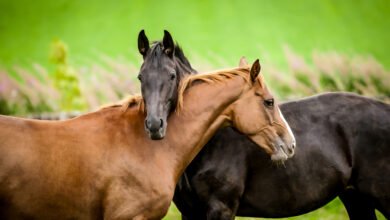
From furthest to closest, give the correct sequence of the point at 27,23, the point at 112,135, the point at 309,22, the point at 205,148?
the point at 27,23 < the point at 309,22 < the point at 205,148 < the point at 112,135

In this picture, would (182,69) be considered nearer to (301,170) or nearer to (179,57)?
(179,57)

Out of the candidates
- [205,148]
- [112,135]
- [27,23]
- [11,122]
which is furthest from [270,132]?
[27,23]

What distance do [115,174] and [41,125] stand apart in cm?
66

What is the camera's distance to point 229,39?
1858cm

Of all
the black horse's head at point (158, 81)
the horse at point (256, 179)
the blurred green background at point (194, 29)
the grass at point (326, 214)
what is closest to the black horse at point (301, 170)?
the horse at point (256, 179)

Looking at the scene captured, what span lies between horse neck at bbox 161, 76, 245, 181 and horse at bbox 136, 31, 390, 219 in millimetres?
328

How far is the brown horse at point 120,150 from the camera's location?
3.89m

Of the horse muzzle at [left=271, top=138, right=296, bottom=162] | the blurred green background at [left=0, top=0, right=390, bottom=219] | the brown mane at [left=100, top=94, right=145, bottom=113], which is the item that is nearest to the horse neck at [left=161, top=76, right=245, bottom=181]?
the brown mane at [left=100, top=94, right=145, bottom=113]

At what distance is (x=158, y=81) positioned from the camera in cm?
425

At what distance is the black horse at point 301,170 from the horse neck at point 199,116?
0.37 m

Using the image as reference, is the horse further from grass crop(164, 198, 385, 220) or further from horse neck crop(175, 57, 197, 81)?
grass crop(164, 198, 385, 220)

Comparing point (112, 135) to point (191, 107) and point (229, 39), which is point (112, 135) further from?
point (229, 39)

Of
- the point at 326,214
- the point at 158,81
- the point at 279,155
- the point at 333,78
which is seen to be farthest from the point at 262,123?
the point at 333,78

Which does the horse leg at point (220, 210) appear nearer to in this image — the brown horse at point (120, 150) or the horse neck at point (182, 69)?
the brown horse at point (120, 150)
